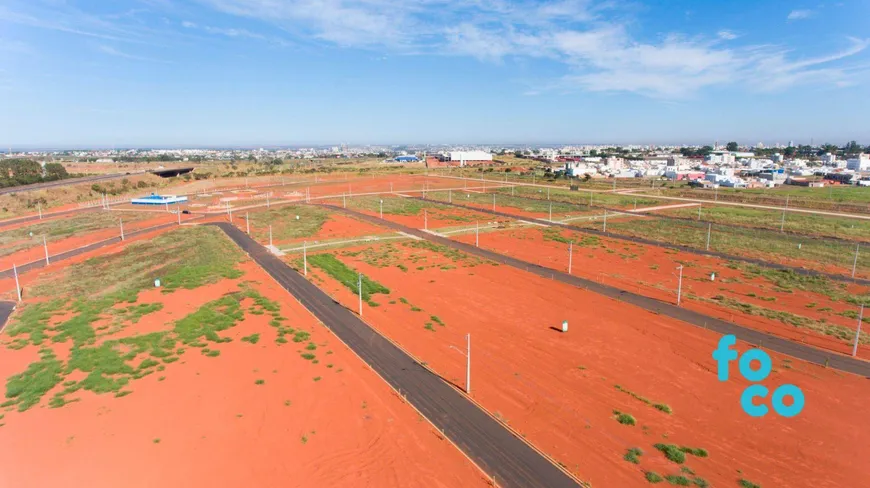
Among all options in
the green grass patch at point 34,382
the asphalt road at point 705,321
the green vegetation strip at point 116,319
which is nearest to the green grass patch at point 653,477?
the asphalt road at point 705,321

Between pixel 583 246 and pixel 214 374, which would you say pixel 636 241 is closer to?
pixel 583 246

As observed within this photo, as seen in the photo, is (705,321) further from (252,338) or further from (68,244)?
(68,244)

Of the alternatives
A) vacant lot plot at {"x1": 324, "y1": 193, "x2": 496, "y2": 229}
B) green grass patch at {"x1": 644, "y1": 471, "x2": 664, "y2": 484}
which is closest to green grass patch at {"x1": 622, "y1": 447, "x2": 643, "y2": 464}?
green grass patch at {"x1": 644, "y1": 471, "x2": 664, "y2": 484}

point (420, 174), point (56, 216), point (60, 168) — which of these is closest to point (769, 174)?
point (420, 174)

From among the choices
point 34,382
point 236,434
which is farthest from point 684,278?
point 34,382

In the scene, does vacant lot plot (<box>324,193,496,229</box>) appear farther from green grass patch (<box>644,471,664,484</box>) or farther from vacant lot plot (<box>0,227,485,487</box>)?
green grass patch (<box>644,471,664,484</box>)
